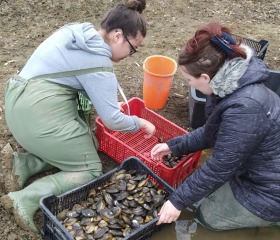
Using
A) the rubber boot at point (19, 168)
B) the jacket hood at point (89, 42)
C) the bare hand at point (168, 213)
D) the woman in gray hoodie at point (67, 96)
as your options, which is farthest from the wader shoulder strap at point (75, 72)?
the bare hand at point (168, 213)

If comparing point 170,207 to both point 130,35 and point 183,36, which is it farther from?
point 183,36

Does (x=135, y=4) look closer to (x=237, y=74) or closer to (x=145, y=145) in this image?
(x=237, y=74)

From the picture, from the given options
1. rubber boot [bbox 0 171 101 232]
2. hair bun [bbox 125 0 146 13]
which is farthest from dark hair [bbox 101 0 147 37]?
rubber boot [bbox 0 171 101 232]

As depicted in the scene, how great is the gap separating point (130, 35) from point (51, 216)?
4.38 feet

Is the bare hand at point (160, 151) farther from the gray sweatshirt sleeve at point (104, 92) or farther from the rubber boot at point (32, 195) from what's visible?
the rubber boot at point (32, 195)

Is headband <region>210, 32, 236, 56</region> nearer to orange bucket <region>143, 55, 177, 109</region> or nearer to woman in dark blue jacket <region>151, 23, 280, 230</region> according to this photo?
woman in dark blue jacket <region>151, 23, 280, 230</region>

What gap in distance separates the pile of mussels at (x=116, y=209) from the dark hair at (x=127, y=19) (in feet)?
3.57

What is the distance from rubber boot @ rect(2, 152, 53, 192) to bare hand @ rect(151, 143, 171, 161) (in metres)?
0.90

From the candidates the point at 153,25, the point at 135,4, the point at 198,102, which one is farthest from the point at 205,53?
the point at 153,25

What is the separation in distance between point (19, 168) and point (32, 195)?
1.17 ft

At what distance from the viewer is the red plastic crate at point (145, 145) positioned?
3127 millimetres

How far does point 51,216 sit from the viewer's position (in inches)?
98.6

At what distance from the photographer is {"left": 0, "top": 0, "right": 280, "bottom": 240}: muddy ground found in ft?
14.1

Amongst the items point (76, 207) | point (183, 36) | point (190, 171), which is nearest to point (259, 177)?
point (190, 171)
